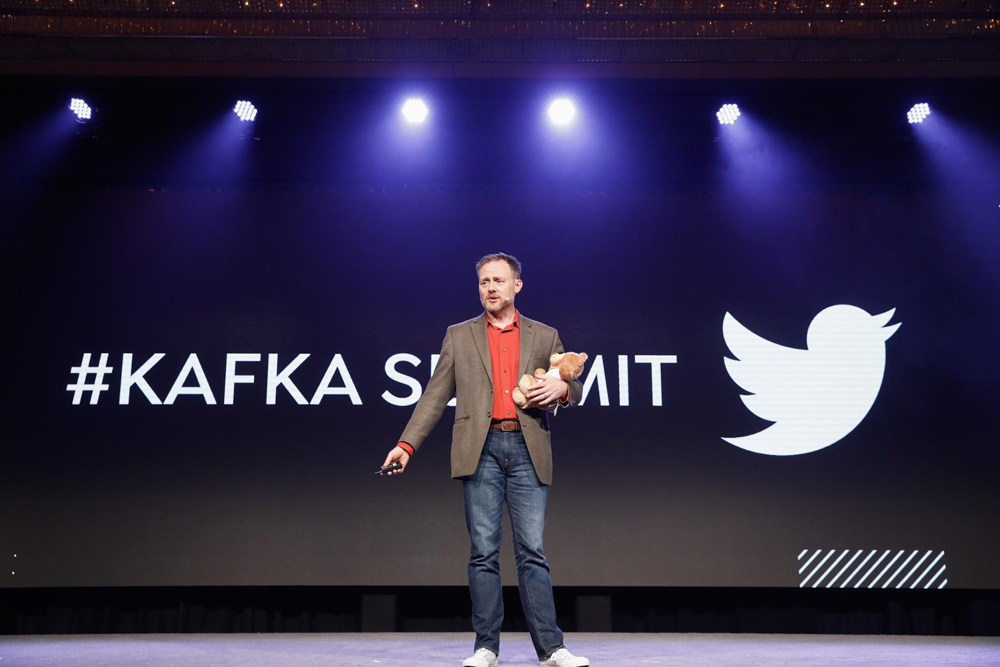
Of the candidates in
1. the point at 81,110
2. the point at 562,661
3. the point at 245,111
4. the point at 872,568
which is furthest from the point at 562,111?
the point at 562,661

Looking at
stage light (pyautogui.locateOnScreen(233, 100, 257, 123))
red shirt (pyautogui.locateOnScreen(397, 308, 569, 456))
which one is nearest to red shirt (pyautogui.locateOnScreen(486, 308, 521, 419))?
red shirt (pyautogui.locateOnScreen(397, 308, 569, 456))

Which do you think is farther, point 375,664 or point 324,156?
point 324,156

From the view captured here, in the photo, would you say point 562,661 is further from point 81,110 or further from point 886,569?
point 81,110

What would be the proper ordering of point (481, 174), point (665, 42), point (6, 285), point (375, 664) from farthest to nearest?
point (481, 174), point (6, 285), point (665, 42), point (375, 664)

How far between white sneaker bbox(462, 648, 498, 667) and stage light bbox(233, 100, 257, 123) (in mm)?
3438

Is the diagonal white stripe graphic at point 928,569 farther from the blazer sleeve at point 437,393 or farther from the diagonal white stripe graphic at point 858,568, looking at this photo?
the blazer sleeve at point 437,393

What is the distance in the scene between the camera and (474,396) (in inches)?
106

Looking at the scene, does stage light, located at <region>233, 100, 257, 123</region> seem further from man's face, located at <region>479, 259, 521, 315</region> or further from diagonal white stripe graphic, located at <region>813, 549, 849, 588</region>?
diagonal white stripe graphic, located at <region>813, 549, 849, 588</region>

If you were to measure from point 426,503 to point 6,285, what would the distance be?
2.52m

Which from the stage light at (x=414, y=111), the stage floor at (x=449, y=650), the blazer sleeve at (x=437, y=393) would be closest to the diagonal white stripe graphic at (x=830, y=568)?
the stage floor at (x=449, y=650)

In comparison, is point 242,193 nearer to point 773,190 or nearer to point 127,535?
point 127,535

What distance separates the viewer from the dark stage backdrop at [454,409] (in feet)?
13.8

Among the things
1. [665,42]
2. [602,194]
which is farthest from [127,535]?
[665,42]

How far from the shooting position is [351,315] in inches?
178
